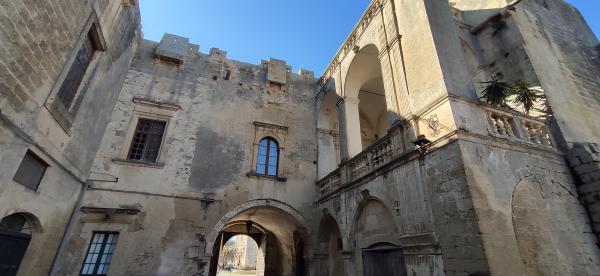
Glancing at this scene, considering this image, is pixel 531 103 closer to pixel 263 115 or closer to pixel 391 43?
pixel 391 43

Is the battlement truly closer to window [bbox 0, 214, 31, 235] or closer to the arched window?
the arched window

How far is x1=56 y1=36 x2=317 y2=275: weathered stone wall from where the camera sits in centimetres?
871

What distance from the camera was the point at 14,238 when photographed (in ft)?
20.3

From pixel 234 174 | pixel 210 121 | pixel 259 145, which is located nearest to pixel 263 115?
pixel 259 145

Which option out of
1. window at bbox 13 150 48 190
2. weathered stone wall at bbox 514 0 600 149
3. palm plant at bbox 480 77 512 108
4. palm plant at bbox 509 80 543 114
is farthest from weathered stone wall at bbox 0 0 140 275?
weathered stone wall at bbox 514 0 600 149

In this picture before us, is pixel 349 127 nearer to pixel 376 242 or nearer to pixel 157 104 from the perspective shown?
pixel 376 242

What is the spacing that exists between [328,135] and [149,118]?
22.6ft

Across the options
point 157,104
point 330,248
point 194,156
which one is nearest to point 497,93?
point 330,248

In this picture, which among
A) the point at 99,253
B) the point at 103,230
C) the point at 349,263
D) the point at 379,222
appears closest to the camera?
the point at 379,222

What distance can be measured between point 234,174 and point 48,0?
6.68 metres

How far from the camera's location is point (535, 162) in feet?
17.9

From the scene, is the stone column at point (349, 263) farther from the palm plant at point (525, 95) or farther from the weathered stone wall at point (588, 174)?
the palm plant at point (525, 95)

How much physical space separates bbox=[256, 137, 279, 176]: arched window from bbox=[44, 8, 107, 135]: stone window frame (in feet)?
18.7

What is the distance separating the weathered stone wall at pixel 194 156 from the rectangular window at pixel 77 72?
8.02 ft
